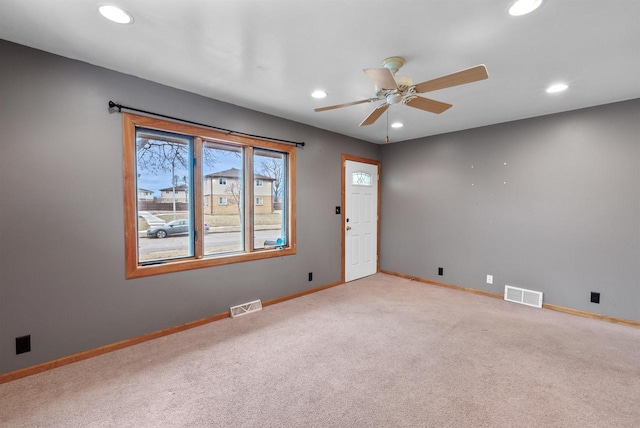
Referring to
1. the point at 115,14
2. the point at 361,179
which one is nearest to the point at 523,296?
the point at 361,179

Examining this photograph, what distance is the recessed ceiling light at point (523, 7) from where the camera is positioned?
158 centimetres

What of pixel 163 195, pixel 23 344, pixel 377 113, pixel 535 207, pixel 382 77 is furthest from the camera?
pixel 535 207

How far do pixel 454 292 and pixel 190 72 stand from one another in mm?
4504

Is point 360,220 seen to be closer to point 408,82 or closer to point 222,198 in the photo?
point 222,198

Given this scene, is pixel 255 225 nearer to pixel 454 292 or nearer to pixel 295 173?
pixel 295 173

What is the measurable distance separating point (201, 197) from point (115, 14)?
173cm

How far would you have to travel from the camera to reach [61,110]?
227 centimetres

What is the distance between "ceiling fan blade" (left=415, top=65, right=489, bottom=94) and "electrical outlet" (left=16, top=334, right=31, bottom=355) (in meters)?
3.55

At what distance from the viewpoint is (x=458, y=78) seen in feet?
6.03

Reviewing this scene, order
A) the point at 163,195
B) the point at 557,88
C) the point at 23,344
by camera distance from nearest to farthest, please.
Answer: the point at 23,344, the point at 557,88, the point at 163,195

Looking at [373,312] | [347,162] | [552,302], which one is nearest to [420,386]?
[373,312]

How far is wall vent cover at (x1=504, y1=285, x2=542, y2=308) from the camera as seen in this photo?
12.1 ft

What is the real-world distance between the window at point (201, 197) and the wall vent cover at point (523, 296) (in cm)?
312

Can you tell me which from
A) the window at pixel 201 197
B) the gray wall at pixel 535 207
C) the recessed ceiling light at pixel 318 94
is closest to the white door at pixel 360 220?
the gray wall at pixel 535 207
